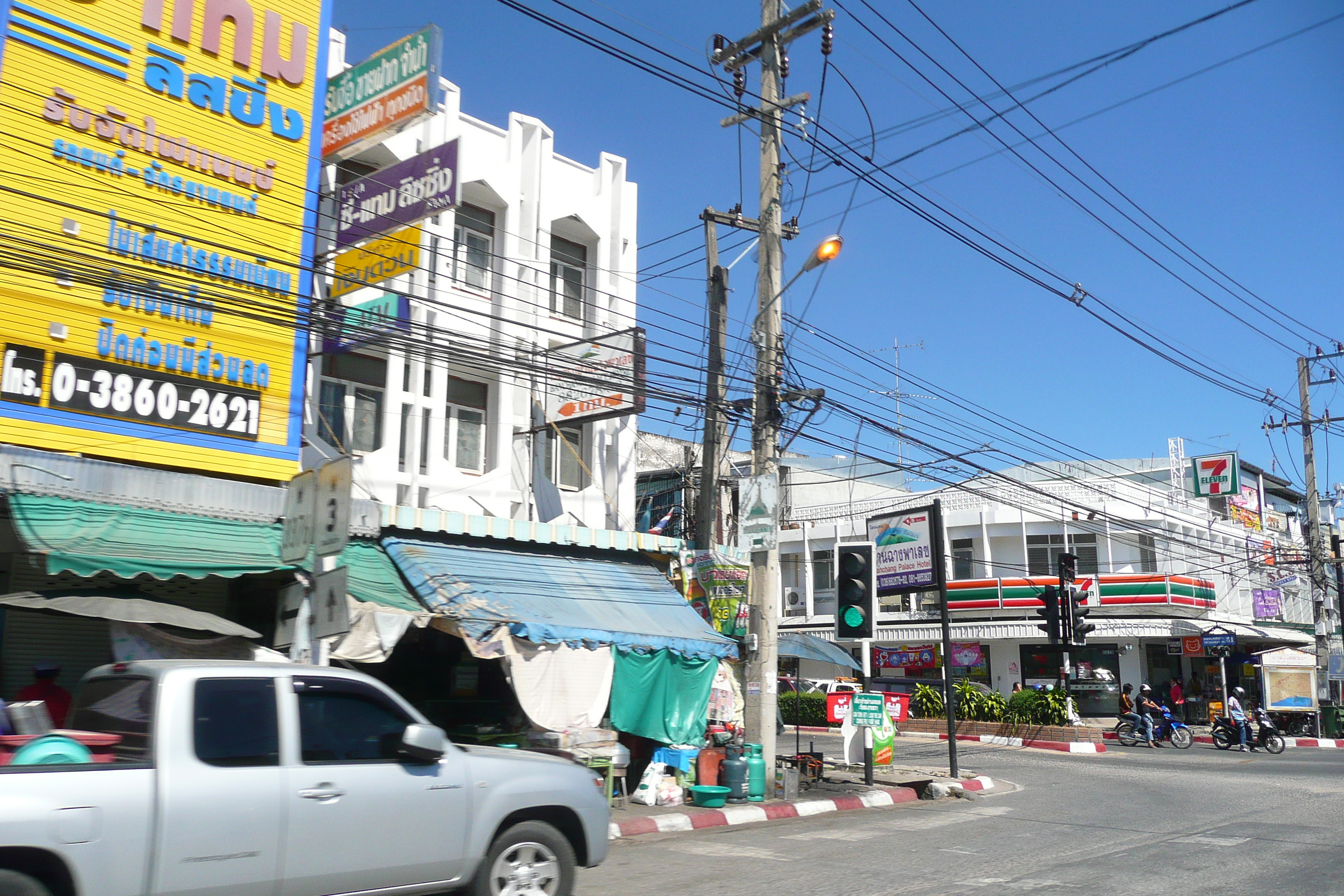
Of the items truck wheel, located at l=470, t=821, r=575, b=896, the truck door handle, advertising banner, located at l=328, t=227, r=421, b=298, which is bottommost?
truck wheel, located at l=470, t=821, r=575, b=896

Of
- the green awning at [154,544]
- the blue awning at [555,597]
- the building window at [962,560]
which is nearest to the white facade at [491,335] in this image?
the blue awning at [555,597]

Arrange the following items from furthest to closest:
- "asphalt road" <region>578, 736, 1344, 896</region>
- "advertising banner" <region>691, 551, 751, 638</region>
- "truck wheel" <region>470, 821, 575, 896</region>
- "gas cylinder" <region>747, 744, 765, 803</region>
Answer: "advertising banner" <region>691, 551, 751, 638</region> < "gas cylinder" <region>747, 744, 765, 803</region> < "asphalt road" <region>578, 736, 1344, 896</region> < "truck wheel" <region>470, 821, 575, 896</region>

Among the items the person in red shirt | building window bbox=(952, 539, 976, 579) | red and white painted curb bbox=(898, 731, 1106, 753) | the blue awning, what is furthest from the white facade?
building window bbox=(952, 539, 976, 579)

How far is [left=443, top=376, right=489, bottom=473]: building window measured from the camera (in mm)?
18047

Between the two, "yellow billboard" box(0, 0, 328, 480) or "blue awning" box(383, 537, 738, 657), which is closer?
"yellow billboard" box(0, 0, 328, 480)

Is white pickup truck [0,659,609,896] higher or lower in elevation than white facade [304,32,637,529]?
lower

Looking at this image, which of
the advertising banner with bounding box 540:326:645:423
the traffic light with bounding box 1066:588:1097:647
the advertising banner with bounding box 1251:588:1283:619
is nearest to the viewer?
the advertising banner with bounding box 540:326:645:423

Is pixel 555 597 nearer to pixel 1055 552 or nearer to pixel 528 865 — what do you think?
pixel 528 865

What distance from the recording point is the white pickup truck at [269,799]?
4984mm

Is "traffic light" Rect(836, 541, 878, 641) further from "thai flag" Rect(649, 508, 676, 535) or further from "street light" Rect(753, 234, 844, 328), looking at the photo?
"thai flag" Rect(649, 508, 676, 535)

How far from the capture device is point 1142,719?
90.4 ft

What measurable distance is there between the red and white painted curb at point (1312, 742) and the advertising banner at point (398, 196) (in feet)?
77.2

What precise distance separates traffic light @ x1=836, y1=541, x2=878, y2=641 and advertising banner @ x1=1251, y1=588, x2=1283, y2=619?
114ft

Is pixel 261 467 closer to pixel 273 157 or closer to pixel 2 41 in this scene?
pixel 273 157
